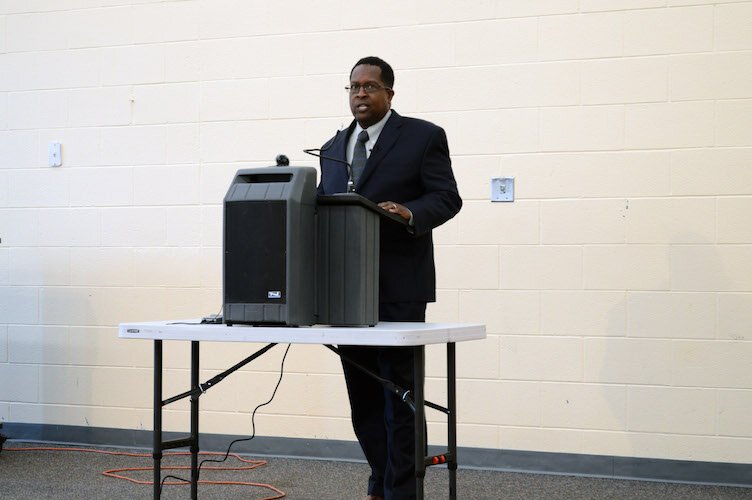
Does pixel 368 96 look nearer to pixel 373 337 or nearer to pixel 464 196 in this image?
pixel 373 337

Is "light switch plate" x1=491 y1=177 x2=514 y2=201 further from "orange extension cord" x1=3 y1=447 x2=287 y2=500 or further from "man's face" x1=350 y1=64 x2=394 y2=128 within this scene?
"orange extension cord" x1=3 y1=447 x2=287 y2=500

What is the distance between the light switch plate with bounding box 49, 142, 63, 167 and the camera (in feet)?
15.2

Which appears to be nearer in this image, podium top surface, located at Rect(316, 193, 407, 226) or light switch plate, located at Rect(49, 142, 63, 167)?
podium top surface, located at Rect(316, 193, 407, 226)

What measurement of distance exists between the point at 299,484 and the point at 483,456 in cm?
80

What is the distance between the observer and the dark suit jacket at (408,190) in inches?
110

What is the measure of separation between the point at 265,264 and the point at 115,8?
8.75 ft

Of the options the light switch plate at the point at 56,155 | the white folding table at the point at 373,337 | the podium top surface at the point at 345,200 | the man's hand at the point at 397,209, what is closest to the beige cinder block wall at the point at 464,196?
the light switch plate at the point at 56,155

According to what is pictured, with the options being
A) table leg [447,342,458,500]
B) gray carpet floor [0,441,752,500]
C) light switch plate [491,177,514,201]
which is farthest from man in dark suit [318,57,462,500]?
light switch plate [491,177,514,201]

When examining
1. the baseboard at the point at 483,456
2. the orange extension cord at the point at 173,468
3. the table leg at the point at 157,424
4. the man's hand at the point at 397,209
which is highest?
the man's hand at the point at 397,209

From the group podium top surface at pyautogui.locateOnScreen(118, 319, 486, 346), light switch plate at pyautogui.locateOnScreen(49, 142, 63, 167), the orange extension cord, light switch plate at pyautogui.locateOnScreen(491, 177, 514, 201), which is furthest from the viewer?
light switch plate at pyautogui.locateOnScreen(49, 142, 63, 167)

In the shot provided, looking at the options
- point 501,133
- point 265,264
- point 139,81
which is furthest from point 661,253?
point 139,81

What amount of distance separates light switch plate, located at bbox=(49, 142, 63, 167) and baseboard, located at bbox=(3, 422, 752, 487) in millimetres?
1257

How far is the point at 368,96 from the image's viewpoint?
2.85m

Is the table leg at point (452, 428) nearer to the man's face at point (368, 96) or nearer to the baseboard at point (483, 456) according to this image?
the man's face at point (368, 96)
